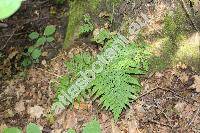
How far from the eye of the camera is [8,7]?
724 millimetres

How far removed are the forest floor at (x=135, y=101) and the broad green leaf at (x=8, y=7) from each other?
2.54 meters

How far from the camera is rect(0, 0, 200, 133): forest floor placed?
3.06 meters

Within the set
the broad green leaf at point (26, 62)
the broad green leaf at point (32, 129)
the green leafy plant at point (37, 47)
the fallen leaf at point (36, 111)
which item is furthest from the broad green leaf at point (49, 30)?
the broad green leaf at point (32, 129)

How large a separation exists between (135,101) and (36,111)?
1.41 metres

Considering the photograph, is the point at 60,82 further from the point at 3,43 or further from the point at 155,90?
the point at 3,43

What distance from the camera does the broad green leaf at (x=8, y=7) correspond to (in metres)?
0.71

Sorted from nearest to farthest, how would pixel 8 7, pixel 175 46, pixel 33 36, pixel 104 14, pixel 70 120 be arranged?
pixel 8 7
pixel 175 46
pixel 70 120
pixel 104 14
pixel 33 36

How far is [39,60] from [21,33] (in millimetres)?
1012

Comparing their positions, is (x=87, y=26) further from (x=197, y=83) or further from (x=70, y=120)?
(x=197, y=83)

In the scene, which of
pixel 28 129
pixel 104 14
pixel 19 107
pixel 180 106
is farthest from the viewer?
pixel 19 107

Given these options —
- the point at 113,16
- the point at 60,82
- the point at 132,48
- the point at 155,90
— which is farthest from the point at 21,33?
the point at 155,90

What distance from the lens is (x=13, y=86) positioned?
438 centimetres

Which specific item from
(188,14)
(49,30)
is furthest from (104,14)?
(49,30)

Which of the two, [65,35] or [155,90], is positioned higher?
[65,35]
